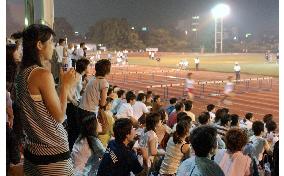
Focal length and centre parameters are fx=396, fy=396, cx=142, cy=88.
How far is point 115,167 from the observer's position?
3.59 metres

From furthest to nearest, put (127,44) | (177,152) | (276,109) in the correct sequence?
1. (127,44)
2. (276,109)
3. (177,152)

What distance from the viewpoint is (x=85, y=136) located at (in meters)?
4.25

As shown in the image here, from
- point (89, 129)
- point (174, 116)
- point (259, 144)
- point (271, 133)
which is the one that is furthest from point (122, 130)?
point (174, 116)

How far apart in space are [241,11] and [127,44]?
1817 inches

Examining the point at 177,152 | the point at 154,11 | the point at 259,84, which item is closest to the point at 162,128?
the point at 177,152

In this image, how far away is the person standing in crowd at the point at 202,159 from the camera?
113 inches

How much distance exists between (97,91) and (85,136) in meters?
0.80

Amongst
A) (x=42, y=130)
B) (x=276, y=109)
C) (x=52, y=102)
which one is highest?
(x=52, y=102)

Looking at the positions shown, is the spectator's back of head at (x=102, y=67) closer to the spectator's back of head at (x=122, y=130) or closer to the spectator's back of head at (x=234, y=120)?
the spectator's back of head at (x=122, y=130)

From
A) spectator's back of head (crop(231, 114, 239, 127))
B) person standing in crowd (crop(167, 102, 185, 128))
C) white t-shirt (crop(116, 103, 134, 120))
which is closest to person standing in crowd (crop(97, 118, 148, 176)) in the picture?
spectator's back of head (crop(231, 114, 239, 127))

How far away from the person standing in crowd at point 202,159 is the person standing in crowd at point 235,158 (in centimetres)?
67

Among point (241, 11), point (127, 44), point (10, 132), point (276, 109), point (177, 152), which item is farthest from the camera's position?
point (241, 11)

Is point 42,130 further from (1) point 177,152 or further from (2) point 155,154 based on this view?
(2) point 155,154

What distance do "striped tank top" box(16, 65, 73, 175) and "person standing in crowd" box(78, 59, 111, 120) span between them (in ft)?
7.53
